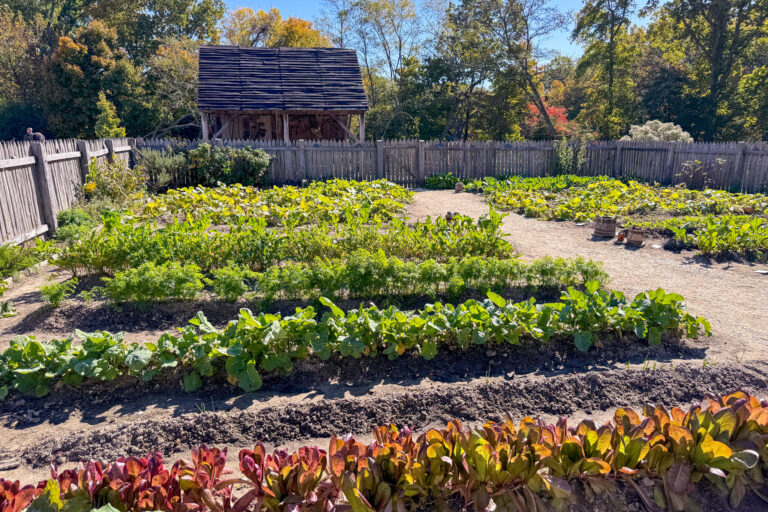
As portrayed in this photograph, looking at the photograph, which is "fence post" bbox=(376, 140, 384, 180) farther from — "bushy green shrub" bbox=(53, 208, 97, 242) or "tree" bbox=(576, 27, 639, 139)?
"tree" bbox=(576, 27, 639, 139)

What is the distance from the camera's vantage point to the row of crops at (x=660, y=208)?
7.96m

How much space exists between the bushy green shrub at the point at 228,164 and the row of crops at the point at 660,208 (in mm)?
6420

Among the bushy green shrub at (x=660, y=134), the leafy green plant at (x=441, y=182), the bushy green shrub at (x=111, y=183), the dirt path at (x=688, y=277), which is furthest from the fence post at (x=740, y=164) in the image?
the bushy green shrub at (x=111, y=183)

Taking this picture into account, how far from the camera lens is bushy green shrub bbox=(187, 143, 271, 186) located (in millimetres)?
14336

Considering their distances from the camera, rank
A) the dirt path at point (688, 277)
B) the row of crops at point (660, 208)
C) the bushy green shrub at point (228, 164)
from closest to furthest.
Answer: the dirt path at point (688, 277)
the row of crops at point (660, 208)
the bushy green shrub at point (228, 164)

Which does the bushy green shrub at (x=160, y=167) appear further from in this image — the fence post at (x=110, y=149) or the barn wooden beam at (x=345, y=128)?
the barn wooden beam at (x=345, y=128)

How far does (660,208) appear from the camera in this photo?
1136 cm

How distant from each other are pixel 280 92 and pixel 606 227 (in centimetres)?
1397

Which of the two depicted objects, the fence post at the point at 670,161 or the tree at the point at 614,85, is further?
the tree at the point at 614,85

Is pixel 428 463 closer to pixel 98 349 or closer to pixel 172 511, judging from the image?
pixel 172 511

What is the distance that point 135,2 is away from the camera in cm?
3084

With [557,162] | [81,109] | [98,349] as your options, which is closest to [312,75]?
[557,162]

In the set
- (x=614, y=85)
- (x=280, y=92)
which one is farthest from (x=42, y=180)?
(x=614, y=85)

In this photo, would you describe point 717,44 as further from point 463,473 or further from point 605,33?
point 463,473
